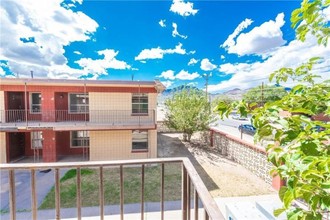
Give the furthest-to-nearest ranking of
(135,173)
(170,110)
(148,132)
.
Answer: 1. (170,110)
2. (148,132)
3. (135,173)

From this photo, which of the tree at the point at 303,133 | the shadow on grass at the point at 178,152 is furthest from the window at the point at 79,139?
the tree at the point at 303,133

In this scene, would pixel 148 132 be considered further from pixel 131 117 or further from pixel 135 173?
pixel 135 173

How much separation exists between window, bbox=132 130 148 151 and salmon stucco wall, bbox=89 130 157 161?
262 millimetres

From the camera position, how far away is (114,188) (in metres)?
8.09

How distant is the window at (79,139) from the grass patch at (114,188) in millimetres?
2783

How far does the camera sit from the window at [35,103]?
39.6ft

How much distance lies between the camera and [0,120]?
11.1m

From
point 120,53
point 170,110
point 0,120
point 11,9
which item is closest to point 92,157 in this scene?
point 0,120

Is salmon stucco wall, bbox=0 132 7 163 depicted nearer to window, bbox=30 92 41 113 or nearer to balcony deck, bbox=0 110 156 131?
balcony deck, bbox=0 110 156 131

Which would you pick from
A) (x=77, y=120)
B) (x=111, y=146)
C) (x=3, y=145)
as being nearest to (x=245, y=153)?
(x=111, y=146)

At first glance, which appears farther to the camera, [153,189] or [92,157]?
[92,157]

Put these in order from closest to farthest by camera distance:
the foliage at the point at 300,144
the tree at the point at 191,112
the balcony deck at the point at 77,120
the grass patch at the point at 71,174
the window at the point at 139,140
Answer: the foliage at the point at 300,144 < the grass patch at the point at 71,174 < the balcony deck at the point at 77,120 < the window at the point at 139,140 < the tree at the point at 191,112

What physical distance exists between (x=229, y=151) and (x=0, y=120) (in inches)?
566

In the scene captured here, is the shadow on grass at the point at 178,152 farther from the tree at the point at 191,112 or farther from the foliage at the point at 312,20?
the foliage at the point at 312,20
